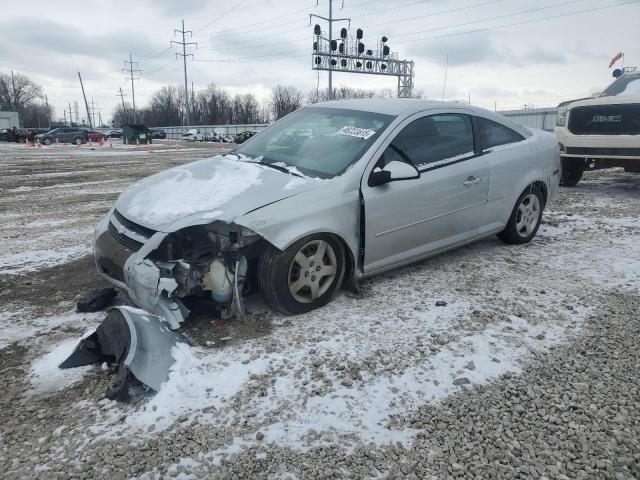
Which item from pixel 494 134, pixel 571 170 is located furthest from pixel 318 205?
pixel 571 170

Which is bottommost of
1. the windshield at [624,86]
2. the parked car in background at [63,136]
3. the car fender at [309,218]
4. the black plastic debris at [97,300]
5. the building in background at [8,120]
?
the black plastic debris at [97,300]

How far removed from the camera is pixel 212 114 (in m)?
90.1

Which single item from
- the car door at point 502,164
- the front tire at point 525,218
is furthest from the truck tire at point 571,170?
the car door at point 502,164

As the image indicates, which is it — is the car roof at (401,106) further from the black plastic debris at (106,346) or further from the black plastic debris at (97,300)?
the black plastic debris at (106,346)

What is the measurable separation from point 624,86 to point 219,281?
9.13 meters

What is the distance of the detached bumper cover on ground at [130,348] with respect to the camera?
8.47 ft

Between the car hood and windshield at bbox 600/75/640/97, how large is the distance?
7.85m

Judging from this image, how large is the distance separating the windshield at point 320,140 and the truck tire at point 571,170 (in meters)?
6.50

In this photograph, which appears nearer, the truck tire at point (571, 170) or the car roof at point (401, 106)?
the car roof at point (401, 106)

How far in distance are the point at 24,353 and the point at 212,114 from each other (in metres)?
92.5

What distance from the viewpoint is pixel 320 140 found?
413cm

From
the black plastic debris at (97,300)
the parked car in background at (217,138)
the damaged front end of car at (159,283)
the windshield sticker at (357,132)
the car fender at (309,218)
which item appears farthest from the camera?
the parked car in background at (217,138)

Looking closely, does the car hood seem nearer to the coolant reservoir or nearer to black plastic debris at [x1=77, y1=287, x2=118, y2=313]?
the coolant reservoir

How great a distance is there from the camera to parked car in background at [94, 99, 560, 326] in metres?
3.21
